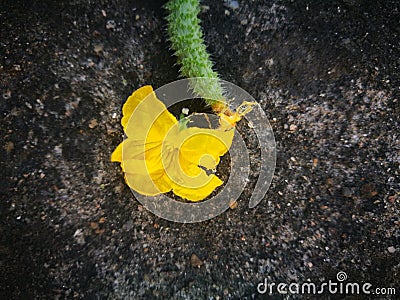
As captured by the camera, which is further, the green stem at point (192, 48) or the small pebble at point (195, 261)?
the small pebble at point (195, 261)

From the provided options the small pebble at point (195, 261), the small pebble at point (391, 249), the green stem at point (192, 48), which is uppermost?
the green stem at point (192, 48)

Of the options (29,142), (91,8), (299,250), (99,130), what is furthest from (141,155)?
(299,250)

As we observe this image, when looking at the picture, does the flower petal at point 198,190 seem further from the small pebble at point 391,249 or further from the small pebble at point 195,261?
the small pebble at point 391,249

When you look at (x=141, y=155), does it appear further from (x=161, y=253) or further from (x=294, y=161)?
(x=294, y=161)

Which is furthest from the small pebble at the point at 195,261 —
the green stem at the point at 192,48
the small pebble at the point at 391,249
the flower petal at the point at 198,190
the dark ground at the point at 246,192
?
the small pebble at the point at 391,249

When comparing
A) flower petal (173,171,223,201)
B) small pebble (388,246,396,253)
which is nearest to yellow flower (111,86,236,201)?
flower petal (173,171,223,201)

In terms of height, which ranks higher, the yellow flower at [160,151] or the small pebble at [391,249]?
the yellow flower at [160,151]
